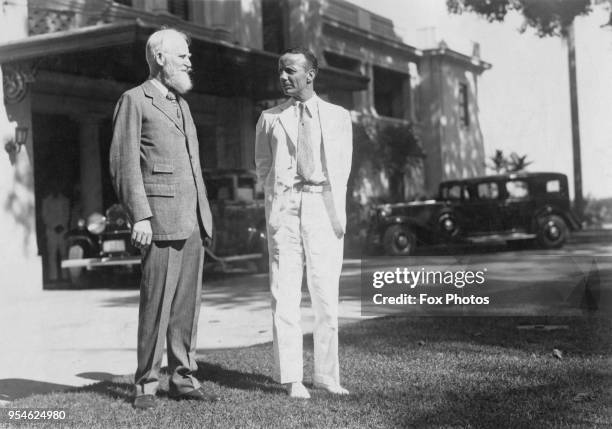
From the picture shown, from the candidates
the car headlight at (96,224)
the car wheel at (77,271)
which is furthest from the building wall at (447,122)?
the car headlight at (96,224)

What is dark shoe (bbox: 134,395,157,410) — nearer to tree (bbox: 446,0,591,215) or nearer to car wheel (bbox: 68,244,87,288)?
tree (bbox: 446,0,591,215)

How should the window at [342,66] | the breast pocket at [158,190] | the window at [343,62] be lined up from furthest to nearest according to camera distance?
the window at [343,62] < the window at [342,66] < the breast pocket at [158,190]

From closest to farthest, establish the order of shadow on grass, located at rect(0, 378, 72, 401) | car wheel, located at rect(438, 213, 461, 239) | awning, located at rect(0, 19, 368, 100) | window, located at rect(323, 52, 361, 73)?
shadow on grass, located at rect(0, 378, 72, 401) → awning, located at rect(0, 19, 368, 100) → car wheel, located at rect(438, 213, 461, 239) → window, located at rect(323, 52, 361, 73)

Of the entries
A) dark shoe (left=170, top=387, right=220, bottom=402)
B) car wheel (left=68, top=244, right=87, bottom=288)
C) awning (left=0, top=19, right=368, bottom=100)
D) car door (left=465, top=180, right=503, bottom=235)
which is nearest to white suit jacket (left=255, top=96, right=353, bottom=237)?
dark shoe (left=170, top=387, right=220, bottom=402)

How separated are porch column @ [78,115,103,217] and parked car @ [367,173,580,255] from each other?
5.06 meters

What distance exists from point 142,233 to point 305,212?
0.79 metres

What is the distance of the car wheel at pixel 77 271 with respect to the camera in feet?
33.4

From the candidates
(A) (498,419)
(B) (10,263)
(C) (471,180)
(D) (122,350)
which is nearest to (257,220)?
(B) (10,263)

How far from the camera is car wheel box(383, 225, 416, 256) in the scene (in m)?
13.4

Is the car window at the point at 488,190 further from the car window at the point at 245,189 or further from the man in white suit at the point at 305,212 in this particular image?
the man in white suit at the point at 305,212

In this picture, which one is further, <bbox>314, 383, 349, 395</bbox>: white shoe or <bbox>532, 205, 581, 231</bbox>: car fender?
<bbox>532, 205, 581, 231</bbox>: car fender

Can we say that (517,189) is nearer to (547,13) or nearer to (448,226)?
(448,226)

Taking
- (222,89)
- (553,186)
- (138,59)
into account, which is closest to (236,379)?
(138,59)

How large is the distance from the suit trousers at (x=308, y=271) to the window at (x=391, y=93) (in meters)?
19.1
